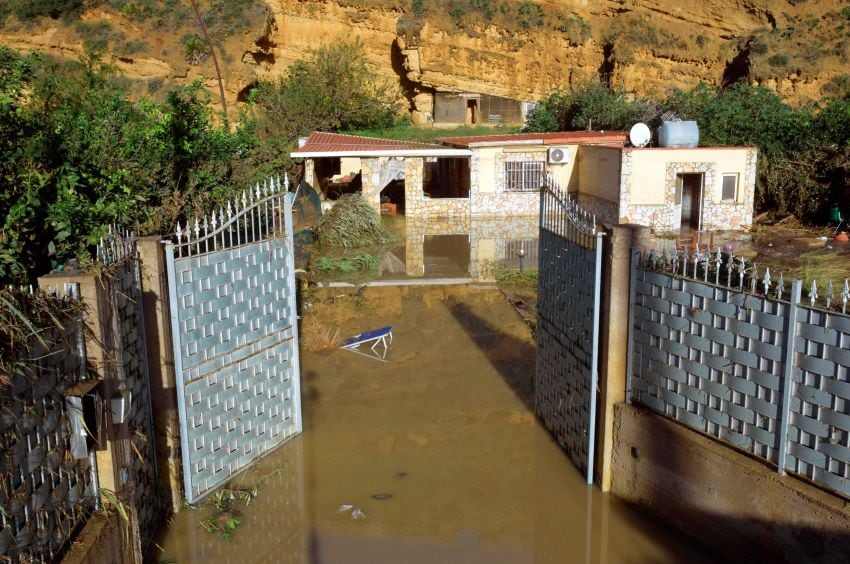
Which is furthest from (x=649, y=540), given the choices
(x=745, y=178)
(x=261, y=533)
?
(x=745, y=178)

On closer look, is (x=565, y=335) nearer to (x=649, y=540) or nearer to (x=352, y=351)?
(x=649, y=540)

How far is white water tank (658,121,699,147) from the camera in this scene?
19625mm

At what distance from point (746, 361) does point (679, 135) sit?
16.3 metres

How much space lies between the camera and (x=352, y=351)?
9836 mm

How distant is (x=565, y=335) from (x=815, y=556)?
2981 millimetres

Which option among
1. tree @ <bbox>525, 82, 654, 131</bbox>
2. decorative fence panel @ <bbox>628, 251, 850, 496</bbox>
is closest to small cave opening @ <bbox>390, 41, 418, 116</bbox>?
tree @ <bbox>525, 82, 654, 131</bbox>

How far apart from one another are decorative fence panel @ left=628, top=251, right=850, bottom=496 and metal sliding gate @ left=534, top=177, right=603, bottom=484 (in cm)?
46

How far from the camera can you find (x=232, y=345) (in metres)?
6.34

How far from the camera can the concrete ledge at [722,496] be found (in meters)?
4.27

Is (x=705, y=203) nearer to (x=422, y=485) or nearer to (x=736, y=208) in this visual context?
(x=736, y=208)

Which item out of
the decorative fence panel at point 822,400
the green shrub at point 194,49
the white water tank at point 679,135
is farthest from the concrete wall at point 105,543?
the green shrub at point 194,49

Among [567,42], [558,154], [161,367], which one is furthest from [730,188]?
[567,42]

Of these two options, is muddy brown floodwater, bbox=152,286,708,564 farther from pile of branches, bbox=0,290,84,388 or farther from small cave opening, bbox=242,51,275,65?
small cave opening, bbox=242,51,275,65

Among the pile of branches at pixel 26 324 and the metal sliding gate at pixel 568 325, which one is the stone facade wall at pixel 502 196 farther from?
the pile of branches at pixel 26 324
